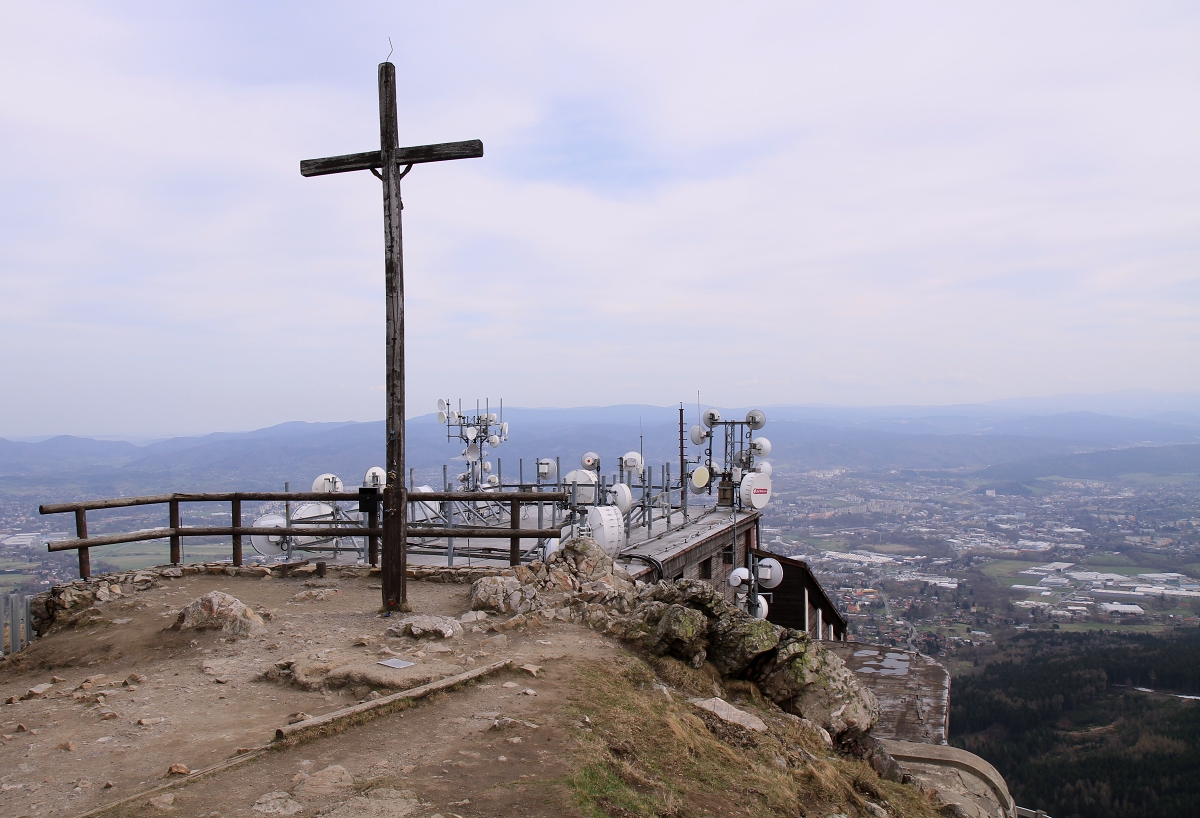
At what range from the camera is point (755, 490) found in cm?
2450

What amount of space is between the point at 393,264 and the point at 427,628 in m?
4.27

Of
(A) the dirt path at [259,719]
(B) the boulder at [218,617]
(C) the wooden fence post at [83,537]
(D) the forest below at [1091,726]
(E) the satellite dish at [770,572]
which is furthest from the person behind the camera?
(D) the forest below at [1091,726]

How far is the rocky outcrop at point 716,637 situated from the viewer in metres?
7.89

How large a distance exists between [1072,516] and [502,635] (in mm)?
167172

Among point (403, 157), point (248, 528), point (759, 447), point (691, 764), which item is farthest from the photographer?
point (759, 447)

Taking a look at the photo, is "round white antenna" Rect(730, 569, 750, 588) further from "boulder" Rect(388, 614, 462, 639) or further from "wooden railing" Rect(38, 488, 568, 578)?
"boulder" Rect(388, 614, 462, 639)

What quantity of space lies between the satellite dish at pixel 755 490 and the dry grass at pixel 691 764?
1688cm

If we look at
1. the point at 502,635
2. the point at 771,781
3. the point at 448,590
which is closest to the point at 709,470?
the point at 448,590

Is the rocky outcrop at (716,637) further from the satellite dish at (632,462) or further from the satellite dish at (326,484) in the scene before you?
the satellite dish at (632,462)

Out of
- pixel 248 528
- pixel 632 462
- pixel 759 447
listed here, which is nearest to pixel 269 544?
pixel 248 528

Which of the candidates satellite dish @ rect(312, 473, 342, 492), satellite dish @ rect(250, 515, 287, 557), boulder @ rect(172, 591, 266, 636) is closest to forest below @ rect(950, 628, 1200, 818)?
satellite dish @ rect(312, 473, 342, 492)

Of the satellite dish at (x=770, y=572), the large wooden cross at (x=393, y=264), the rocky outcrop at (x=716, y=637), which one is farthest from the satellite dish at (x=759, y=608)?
the large wooden cross at (x=393, y=264)

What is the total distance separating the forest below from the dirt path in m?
37.4

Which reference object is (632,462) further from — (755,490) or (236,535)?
(236,535)
